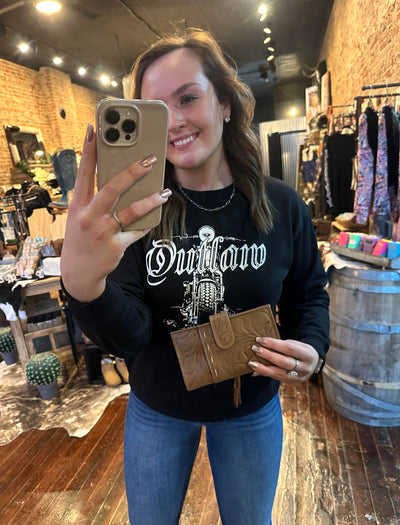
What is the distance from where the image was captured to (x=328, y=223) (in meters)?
3.08

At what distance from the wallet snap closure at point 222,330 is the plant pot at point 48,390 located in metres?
2.14

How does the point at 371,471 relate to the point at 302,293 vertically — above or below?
below

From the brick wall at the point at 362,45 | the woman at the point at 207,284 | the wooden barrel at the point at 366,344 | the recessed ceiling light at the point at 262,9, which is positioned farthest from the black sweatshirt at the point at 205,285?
the recessed ceiling light at the point at 262,9

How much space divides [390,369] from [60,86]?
7.78 meters

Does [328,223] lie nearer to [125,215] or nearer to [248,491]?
[248,491]

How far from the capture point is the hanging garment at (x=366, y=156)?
2.16 meters

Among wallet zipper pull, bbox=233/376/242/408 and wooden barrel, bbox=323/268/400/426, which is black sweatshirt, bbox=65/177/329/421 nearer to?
wallet zipper pull, bbox=233/376/242/408

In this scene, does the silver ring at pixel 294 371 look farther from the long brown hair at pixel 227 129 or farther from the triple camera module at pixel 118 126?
→ the triple camera module at pixel 118 126

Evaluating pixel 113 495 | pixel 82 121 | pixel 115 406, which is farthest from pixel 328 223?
pixel 82 121

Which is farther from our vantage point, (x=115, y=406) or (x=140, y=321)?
(x=115, y=406)

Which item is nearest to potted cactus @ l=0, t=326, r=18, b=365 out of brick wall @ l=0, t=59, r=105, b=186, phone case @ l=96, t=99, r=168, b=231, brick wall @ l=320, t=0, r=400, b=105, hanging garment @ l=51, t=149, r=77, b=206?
hanging garment @ l=51, t=149, r=77, b=206

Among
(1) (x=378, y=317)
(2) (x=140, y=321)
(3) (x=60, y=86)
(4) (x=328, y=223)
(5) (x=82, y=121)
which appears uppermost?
(3) (x=60, y=86)

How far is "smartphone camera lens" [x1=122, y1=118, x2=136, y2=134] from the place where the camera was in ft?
1.55

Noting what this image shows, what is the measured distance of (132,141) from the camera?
1.55 feet
